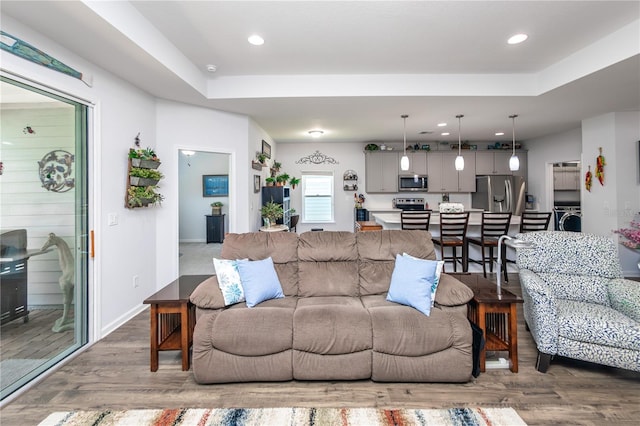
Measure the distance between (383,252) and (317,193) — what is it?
14.8 feet

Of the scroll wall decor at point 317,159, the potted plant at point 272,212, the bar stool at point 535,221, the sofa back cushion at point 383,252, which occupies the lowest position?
the sofa back cushion at point 383,252

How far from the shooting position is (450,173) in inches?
267

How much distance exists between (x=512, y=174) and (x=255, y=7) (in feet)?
21.7

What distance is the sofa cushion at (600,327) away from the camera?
80.0 inches

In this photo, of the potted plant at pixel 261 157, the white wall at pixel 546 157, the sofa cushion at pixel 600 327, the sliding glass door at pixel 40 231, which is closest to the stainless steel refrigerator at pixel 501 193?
the white wall at pixel 546 157

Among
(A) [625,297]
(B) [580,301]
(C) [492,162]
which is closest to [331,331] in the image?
(B) [580,301]

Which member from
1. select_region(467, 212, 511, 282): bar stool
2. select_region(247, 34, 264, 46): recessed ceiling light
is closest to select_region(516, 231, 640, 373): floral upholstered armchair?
select_region(467, 212, 511, 282): bar stool

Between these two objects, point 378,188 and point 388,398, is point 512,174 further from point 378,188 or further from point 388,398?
point 388,398

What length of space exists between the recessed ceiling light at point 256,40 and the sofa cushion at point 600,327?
3437mm

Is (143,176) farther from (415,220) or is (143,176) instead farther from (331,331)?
(415,220)

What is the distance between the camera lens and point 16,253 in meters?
2.23

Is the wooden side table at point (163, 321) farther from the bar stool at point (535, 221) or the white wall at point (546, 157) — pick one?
the white wall at point (546, 157)

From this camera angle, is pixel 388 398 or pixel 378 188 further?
pixel 378 188

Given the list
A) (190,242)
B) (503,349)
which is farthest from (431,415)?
(190,242)
